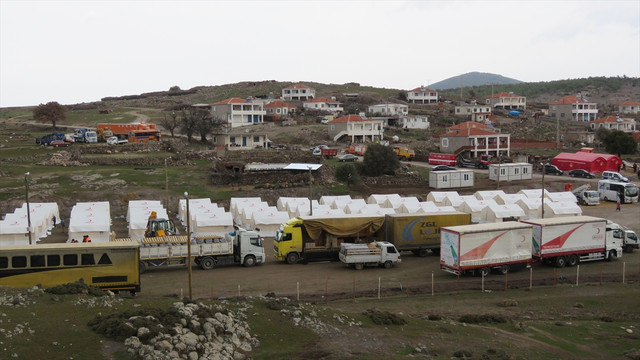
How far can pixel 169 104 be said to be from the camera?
123 meters

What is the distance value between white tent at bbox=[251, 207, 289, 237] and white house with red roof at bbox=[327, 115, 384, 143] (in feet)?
148

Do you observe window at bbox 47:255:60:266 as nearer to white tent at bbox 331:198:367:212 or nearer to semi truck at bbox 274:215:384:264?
semi truck at bbox 274:215:384:264

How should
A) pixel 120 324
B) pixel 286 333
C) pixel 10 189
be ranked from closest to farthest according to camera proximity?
pixel 120 324 < pixel 286 333 < pixel 10 189

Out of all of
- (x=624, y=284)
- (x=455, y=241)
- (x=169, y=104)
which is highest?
(x=169, y=104)

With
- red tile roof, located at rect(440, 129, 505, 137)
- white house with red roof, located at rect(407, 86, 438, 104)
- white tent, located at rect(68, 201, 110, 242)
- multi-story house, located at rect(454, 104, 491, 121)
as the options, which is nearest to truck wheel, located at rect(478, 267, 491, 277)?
white tent, located at rect(68, 201, 110, 242)

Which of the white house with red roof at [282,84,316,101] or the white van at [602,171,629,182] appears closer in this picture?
the white van at [602,171,629,182]

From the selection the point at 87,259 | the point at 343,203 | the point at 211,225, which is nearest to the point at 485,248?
the point at 343,203

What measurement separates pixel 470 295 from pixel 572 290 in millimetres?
4998

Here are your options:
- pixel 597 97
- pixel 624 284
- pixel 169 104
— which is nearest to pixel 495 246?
pixel 624 284

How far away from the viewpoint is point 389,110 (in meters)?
108

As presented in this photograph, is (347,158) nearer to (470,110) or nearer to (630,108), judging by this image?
(470,110)

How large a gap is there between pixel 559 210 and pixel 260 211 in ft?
70.5

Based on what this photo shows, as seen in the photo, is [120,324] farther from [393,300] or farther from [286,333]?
[393,300]

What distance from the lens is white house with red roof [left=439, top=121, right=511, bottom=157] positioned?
76.4 meters
